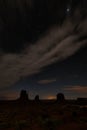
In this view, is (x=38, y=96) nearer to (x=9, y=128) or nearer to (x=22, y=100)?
(x=22, y=100)

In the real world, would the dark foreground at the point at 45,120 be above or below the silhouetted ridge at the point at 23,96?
below

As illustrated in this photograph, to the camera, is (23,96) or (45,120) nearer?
(45,120)

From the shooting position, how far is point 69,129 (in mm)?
36438

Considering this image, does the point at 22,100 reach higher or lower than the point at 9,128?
higher

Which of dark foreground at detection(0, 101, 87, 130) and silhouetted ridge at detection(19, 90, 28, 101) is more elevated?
silhouetted ridge at detection(19, 90, 28, 101)

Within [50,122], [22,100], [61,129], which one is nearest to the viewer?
[61,129]

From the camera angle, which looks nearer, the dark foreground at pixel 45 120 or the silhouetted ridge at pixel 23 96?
the dark foreground at pixel 45 120

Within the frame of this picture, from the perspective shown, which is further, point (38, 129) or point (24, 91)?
point (24, 91)

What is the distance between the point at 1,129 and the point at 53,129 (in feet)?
29.4

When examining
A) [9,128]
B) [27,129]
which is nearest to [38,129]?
[27,129]

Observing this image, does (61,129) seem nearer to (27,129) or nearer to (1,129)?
(27,129)

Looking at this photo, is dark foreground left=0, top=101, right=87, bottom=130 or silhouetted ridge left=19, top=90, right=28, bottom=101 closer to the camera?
dark foreground left=0, top=101, right=87, bottom=130

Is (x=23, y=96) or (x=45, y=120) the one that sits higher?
(x=23, y=96)

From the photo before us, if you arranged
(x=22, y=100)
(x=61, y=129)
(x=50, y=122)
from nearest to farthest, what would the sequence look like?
(x=61, y=129) < (x=50, y=122) < (x=22, y=100)
